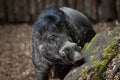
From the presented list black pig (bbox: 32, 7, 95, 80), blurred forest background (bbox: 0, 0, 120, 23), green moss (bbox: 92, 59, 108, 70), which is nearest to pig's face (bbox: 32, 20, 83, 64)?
black pig (bbox: 32, 7, 95, 80)

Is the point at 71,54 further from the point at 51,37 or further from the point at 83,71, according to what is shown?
the point at 51,37

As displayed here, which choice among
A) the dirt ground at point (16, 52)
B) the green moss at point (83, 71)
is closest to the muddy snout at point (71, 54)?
the green moss at point (83, 71)

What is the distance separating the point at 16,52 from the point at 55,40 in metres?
4.52

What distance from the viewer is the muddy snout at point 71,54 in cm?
453

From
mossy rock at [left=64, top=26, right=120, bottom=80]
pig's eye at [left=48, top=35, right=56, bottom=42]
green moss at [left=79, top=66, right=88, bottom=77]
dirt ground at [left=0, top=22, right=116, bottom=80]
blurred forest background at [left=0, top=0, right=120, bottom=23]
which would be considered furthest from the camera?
blurred forest background at [left=0, top=0, right=120, bottom=23]

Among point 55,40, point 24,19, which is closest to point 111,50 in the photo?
point 55,40

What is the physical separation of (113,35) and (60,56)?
0.68 meters

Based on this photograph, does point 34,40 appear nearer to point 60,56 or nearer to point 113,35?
point 60,56

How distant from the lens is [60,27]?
4.98m

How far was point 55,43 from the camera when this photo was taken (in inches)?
189

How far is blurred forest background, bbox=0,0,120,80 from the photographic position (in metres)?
9.00

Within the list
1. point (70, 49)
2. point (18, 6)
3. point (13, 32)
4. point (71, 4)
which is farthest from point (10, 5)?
point (70, 49)

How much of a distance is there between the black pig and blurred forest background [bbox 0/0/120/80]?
117 inches

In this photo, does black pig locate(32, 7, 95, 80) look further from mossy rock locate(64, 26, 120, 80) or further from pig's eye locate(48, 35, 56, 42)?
mossy rock locate(64, 26, 120, 80)
